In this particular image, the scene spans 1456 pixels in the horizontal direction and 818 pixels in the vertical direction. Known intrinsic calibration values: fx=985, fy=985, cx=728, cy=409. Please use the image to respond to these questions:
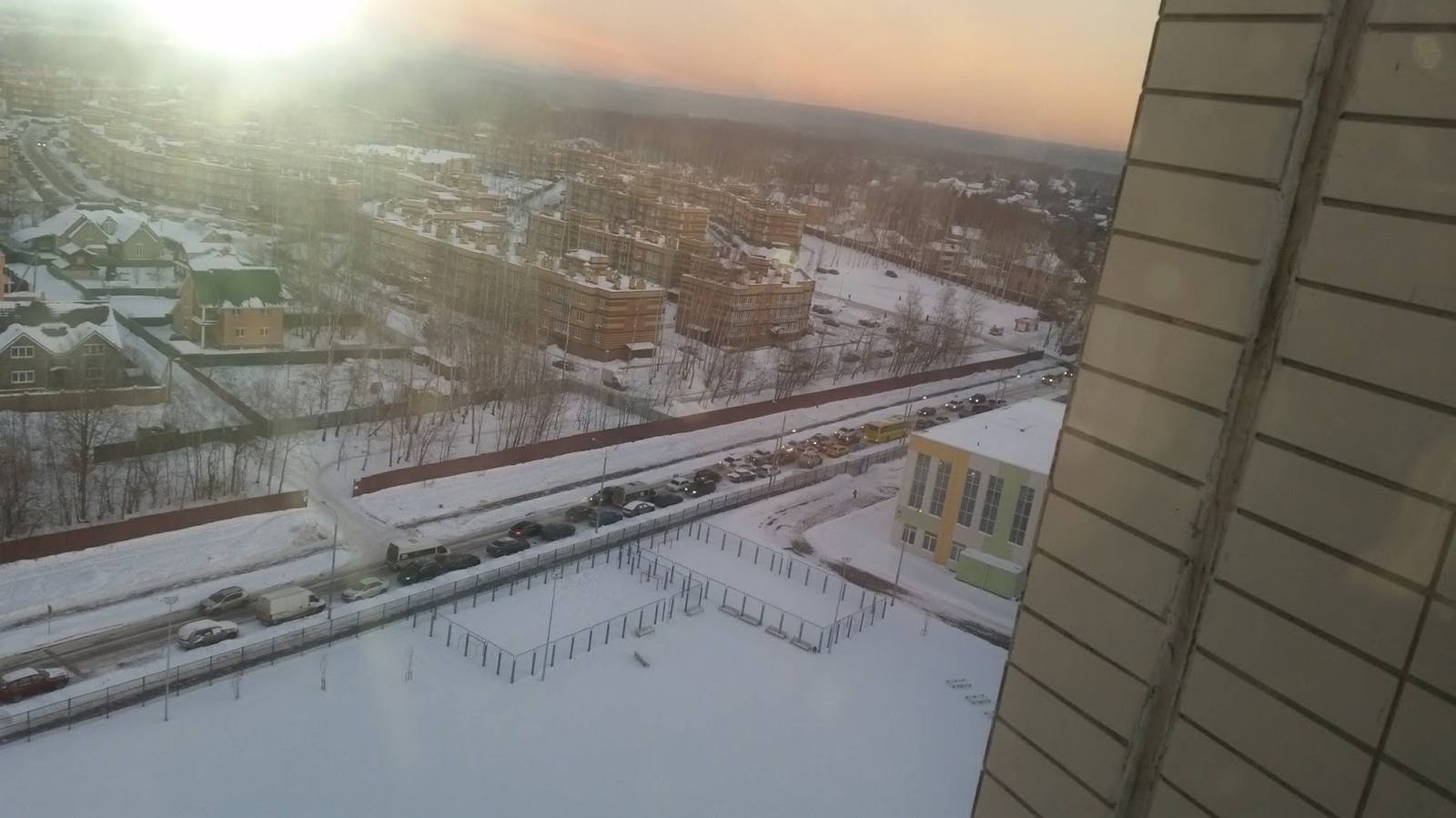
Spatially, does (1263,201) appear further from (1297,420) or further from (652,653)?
(652,653)

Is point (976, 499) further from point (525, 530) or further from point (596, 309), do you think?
Result: point (596, 309)

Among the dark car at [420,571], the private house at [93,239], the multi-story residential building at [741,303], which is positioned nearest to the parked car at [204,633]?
the dark car at [420,571]

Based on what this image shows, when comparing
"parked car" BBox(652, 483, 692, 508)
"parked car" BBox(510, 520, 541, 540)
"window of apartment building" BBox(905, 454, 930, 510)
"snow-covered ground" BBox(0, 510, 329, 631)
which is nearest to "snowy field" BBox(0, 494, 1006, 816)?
"parked car" BBox(510, 520, 541, 540)

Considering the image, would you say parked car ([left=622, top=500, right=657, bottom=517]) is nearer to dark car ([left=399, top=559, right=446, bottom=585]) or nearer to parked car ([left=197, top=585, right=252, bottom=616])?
dark car ([left=399, top=559, right=446, bottom=585])

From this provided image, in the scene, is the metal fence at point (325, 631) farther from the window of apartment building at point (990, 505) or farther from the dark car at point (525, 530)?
the window of apartment building at point (990, 505)

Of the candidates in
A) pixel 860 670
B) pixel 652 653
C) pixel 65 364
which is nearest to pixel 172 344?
pixel 65 364
